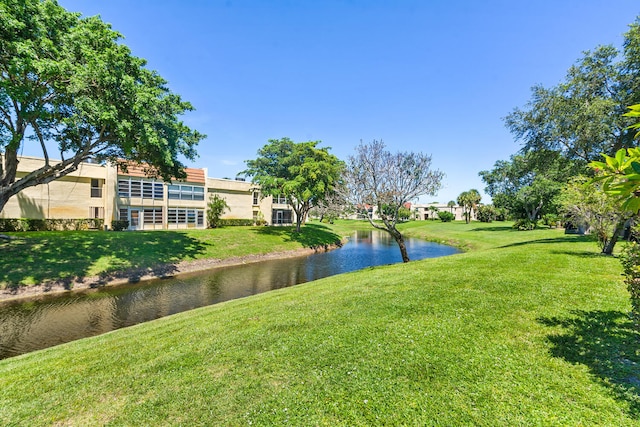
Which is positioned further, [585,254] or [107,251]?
[107,251]

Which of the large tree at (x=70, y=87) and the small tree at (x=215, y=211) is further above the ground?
the large tree at (x=70, y=87)

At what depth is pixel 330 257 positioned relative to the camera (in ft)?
103

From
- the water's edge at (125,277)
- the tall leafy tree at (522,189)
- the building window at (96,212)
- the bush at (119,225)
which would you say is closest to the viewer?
the water's edge at (125,277)

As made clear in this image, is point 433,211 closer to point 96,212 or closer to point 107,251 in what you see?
point 96,212

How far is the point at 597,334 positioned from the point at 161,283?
2189 cm

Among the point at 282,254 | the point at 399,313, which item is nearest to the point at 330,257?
the point at 282,254

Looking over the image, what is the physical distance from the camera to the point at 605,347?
18.2ft

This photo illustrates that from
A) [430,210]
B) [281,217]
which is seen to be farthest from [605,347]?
[430,210]

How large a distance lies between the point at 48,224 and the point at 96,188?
6946 millimetres

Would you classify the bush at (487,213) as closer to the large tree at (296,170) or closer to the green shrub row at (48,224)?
the large tree at (296,170)

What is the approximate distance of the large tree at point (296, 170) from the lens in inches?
1368

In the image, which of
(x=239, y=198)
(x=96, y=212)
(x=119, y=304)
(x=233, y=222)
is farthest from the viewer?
(x=239, y=198)


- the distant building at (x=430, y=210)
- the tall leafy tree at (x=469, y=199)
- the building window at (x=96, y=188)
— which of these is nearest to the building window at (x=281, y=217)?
the building window at (x=96, y=188)

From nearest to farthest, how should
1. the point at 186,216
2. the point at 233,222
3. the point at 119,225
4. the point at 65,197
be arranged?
the point at 65,197, the point at 119,225, the point at 186,216, the point at 233,222
